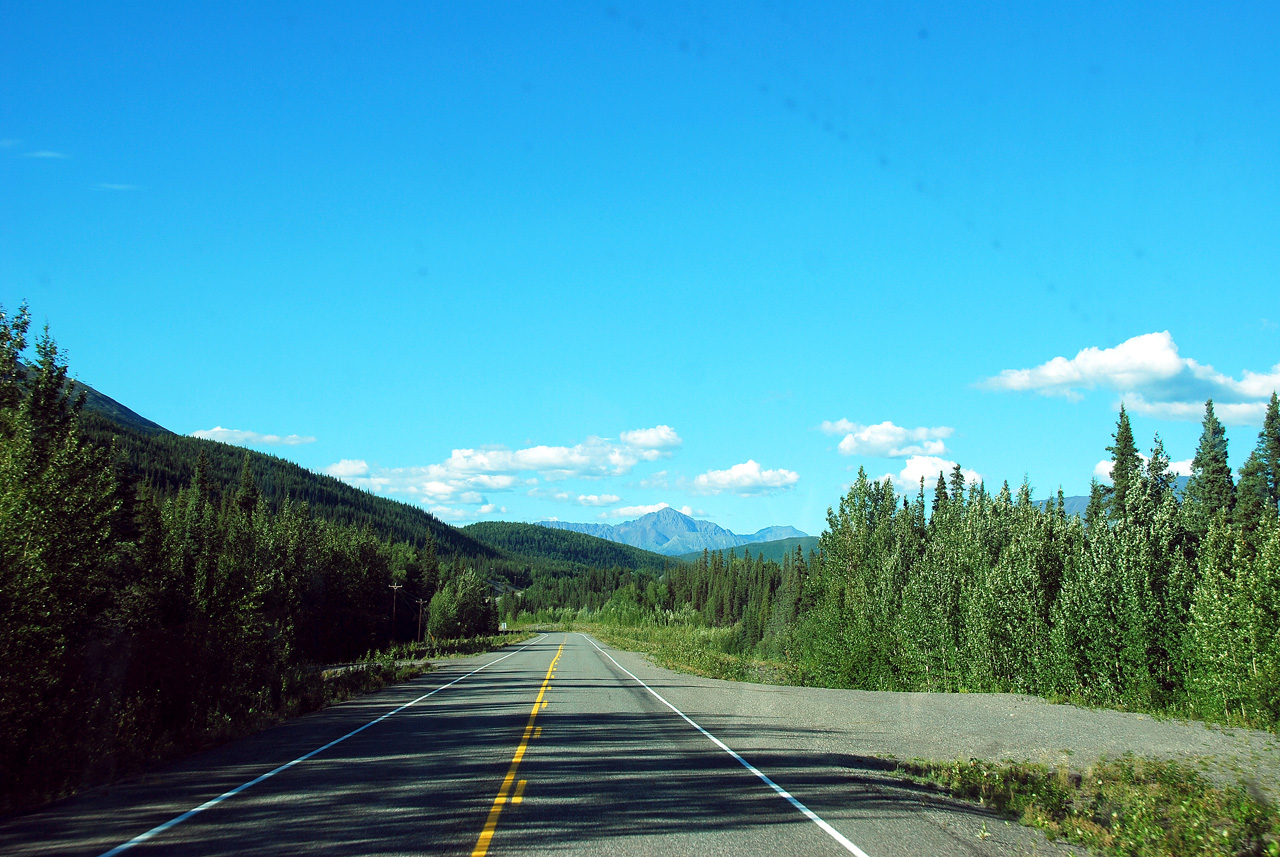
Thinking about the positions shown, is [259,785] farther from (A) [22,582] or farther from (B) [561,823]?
(A) [22,582]

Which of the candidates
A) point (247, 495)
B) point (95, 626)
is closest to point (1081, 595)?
point (95, 626)

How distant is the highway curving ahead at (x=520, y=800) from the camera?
746cm

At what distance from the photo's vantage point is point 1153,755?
14570 millimetres

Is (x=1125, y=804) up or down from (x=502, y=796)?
down

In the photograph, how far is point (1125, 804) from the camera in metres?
10.2

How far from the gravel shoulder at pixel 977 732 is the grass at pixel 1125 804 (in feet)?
2.92

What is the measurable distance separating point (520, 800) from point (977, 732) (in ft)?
44.1

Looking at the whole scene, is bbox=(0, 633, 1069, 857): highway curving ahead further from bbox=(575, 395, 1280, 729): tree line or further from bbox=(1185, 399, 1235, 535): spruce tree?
bbox=(1185, 399, 1235, 535): spruce tree

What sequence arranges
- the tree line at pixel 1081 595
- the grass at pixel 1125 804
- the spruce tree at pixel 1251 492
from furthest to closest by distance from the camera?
the spruce tree at pixel 1251 492
the tree line at pixel 1081 595
the grass at pixel 1125 804

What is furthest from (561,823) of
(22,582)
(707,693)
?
(707,693)

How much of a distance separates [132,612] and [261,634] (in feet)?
11.8

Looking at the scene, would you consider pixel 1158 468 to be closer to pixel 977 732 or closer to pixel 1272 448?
pixel 1272 448

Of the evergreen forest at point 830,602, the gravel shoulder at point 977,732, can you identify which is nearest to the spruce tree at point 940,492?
the evergreen forest at point 830,602

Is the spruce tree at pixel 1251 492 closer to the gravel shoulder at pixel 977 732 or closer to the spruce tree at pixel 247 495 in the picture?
the gravel shoulder at pixel 977 732
